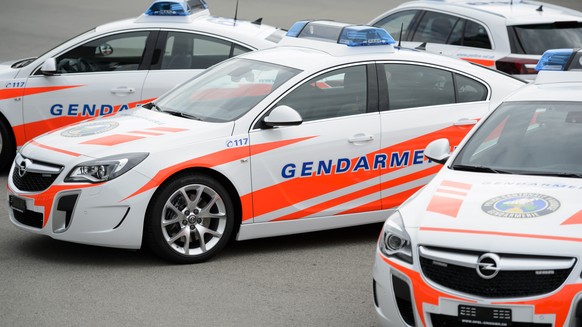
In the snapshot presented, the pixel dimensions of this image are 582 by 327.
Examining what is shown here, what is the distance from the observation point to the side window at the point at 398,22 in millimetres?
13188

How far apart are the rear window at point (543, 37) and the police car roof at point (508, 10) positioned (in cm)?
7

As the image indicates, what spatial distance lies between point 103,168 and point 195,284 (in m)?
1.05

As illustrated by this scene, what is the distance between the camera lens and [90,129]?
7930mm

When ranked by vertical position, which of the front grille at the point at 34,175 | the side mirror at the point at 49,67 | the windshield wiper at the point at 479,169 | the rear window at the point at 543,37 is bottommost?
the front grille at the point at 34,175

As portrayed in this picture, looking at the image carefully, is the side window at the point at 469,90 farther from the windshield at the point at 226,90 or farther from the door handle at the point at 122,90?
the door handle at the point at 122,90

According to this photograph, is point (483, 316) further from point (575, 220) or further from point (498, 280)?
point (575, 220)

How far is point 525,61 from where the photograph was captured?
11.2m

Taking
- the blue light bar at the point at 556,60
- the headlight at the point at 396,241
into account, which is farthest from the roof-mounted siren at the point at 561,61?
the headlight at the point at 396,241

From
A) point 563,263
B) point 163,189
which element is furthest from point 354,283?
point 563,263

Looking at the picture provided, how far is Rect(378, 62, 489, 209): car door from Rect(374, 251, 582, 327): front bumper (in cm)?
247

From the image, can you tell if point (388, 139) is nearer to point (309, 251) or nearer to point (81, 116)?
point (309, 251)

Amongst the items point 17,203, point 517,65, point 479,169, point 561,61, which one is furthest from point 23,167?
Result: point 517,65

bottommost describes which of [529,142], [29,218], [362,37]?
[29,218]

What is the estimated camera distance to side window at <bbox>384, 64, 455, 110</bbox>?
322 inches
